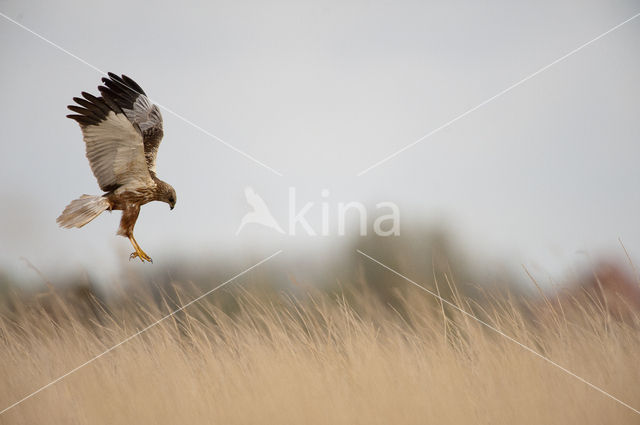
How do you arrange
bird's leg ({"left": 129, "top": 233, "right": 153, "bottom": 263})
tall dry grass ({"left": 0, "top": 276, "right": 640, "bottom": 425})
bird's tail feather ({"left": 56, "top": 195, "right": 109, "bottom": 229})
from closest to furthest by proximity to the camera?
tall dry grass ({"left": 0, "top": 276, "right": 640, "bottom": 425})
bird's tail feather ({"left": 56, "top": 195, "right": 109, "bottom": 229})
bird's leg ({"left": 129, "top": 233, "right": 153, "bottom": 263})

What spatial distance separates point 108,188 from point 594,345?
4747 millimetres

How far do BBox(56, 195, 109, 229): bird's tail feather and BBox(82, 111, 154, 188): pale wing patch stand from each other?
188mm

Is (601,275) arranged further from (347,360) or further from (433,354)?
(347,360)

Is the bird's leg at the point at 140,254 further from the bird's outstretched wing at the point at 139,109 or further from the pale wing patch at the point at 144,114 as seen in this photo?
the pale wing patch at the point at 144,114

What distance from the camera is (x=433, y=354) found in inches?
184

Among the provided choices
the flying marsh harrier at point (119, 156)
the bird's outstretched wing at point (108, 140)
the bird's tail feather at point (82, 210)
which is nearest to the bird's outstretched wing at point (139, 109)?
the flying marsh harrier at point (119, 156)

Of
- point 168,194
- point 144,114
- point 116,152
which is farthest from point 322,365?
point 144,114

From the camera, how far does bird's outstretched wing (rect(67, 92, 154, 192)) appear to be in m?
5.04

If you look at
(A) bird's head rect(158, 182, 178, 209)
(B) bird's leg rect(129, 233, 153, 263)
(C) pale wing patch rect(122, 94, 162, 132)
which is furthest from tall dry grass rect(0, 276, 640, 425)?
(C) pale wing patch rect(122, 94, 162, 132)

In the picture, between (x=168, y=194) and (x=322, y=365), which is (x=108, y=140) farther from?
(x=322, y=365)

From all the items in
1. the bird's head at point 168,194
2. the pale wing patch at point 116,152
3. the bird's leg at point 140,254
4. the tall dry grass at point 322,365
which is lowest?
the tall dry grass at point 322,365

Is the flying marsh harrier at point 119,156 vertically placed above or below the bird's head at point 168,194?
above

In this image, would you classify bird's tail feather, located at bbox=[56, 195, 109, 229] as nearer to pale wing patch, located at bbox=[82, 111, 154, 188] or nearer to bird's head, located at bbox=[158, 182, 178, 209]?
pale wing patch, located at bbox=[82, 111, 154, 188]

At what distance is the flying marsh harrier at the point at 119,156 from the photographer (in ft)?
16.5
